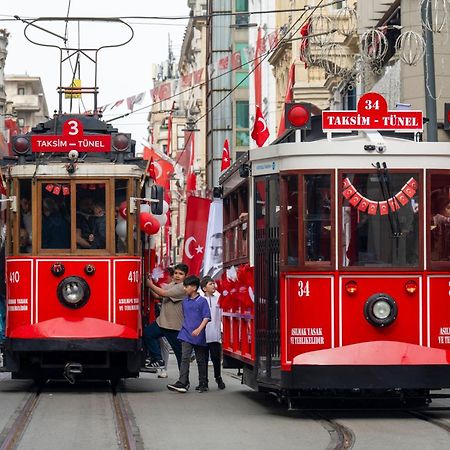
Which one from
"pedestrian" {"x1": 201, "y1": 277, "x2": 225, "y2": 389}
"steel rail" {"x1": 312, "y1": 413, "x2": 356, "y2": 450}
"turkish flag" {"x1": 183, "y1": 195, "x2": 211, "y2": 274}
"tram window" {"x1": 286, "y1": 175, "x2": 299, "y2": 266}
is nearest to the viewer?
"steel rail" {"x1": 312, "y1": 413, "x2": 356, "y2": 450}

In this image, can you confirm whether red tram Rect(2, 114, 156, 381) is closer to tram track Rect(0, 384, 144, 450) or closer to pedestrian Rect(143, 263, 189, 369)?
tram track Rect(0, 384, 144, 450)

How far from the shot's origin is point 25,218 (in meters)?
17.6

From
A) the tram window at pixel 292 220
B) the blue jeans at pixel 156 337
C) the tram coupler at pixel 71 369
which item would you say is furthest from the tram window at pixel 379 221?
the blue jeans at pixel 156 337

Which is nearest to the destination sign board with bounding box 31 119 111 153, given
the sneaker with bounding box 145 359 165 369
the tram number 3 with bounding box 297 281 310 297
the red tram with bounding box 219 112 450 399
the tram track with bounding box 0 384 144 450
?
the tram track with bounding box 0 384 144 450

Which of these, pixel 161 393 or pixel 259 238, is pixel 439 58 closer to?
pixel 161 393

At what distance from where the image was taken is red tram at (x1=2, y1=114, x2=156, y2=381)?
1745 centimetres

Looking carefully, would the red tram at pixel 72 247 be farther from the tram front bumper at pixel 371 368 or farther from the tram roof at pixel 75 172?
the tram front bumper at pixel 371 368

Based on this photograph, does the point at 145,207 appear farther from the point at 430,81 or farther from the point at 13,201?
the point at 430,81

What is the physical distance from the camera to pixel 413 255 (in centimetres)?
1389

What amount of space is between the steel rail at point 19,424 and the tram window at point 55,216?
187 cm

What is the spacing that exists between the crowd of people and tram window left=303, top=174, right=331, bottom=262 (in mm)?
3934

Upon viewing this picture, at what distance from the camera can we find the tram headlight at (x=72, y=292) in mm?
17453

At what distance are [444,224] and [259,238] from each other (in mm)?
1915

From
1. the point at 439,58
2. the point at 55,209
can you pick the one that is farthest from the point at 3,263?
the point at 439,58
